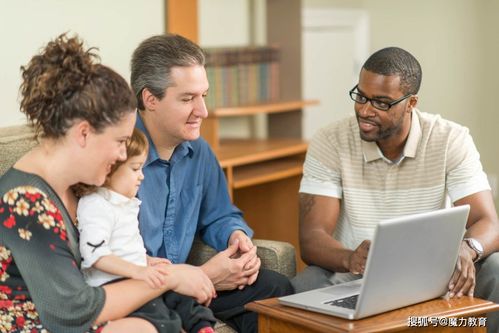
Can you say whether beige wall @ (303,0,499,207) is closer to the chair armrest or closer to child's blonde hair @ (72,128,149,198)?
the chair armrest

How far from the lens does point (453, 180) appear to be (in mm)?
2805

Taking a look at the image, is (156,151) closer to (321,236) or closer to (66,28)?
(321,236)

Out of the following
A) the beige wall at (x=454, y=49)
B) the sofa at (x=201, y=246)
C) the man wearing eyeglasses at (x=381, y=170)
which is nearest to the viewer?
the sofa at (x=201, y=246)

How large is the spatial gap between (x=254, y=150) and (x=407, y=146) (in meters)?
A: 1.11

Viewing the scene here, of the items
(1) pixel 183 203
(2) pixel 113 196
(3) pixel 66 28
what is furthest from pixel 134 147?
(3) pixel 66 28

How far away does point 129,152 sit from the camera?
7.02 ft

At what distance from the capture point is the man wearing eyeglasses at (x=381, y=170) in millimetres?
2734

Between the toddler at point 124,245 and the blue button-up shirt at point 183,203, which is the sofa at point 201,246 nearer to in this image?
the blue button-up shirt at point 183,203

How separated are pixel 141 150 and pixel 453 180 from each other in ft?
3.63

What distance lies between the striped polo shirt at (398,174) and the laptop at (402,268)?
0.60 m

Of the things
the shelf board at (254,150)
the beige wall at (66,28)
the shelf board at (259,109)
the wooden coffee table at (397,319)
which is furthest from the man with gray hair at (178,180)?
the shelf board at (259,109)

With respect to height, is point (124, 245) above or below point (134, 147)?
below

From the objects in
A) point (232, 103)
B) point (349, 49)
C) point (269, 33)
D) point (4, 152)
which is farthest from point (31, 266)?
point (349, 49)

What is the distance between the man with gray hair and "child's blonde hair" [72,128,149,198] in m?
0.33
